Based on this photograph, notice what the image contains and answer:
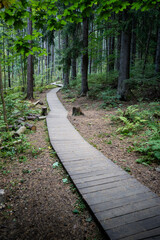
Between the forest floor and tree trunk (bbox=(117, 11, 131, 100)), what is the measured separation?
19.7ft

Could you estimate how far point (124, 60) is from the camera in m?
10.6

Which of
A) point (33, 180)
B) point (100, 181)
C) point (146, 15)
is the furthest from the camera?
point (146, 15)

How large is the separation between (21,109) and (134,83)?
8147 millimetres

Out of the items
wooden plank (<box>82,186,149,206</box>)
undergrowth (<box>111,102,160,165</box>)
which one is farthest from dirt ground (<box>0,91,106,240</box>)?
undergrowth (<box>111,102,160,165</box>)

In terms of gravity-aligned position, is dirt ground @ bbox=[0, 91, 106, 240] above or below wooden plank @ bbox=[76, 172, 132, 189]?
below

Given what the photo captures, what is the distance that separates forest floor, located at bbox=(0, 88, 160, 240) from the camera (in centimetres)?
239

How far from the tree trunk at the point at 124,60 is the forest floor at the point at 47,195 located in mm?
5999

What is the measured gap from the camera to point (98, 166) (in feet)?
13.3

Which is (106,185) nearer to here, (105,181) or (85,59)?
(105,181)

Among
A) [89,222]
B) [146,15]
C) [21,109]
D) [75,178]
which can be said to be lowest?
[89,222]

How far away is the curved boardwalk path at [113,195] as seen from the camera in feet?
7.48

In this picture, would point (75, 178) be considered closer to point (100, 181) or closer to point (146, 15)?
point (100, 181)

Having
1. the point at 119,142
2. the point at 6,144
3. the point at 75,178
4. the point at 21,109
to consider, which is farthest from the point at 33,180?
the point at 21,109

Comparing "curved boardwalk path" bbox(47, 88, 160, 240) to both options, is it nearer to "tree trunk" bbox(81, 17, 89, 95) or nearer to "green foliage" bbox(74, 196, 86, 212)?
"green foliage" bbox(74, 196, 86, 212)
